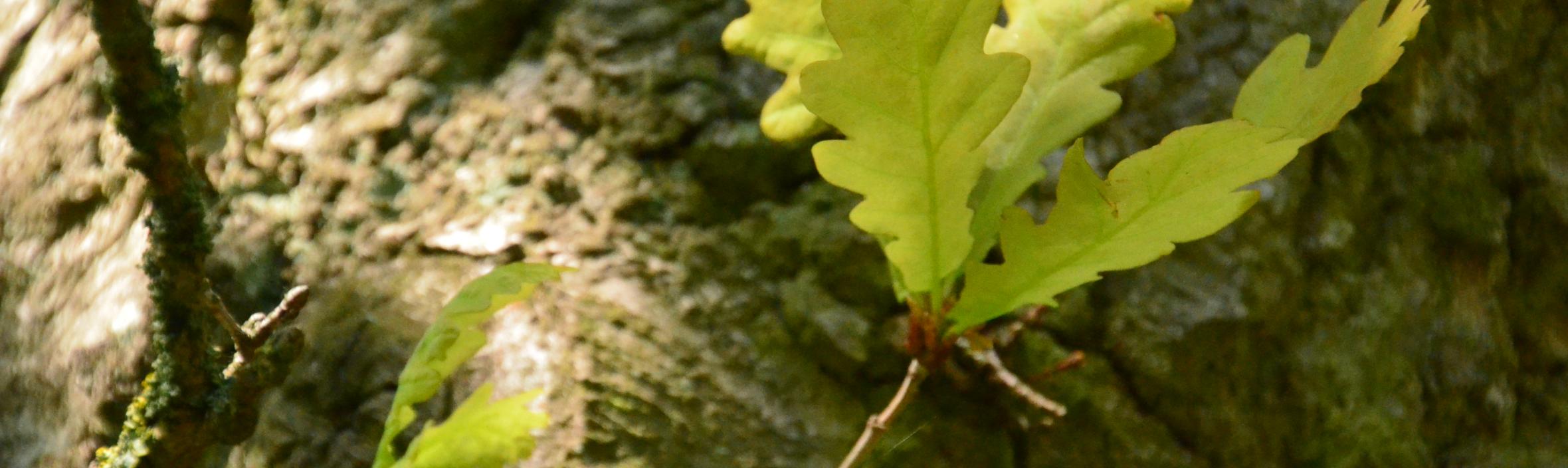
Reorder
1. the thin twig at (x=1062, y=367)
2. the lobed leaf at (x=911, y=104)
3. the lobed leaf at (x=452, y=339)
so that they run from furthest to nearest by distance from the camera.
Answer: the thin twig at (x=1062, y=367) < the lobed leaf at (x=452, y=339) < the lobed leaf at (x=911, y=104)

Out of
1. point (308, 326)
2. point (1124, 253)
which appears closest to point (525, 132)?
point (308, 326)

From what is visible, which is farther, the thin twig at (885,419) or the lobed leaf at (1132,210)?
the thin twig at (885,419)

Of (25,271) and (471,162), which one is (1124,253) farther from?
(25,271)

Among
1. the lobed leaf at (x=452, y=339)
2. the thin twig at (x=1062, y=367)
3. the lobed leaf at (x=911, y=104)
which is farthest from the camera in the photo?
the thin twig at (x=1062, y=367)

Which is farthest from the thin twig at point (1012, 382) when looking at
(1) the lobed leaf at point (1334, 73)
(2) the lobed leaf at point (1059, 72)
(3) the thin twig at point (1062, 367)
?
(1) the lobed leaf at point (1334, 73)

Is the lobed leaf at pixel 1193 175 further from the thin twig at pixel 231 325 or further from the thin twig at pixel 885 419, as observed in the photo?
the thin twig at pixel 231 325

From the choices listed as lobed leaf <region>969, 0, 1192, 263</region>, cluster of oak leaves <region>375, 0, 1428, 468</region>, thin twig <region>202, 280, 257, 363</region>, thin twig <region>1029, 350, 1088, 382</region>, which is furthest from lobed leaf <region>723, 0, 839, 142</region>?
thin twig <region>202, 280, 257, 363</region>

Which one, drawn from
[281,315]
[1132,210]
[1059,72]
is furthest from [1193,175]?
[281,315]

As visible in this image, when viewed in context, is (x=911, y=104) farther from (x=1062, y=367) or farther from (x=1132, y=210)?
(x=1062, y=367)
